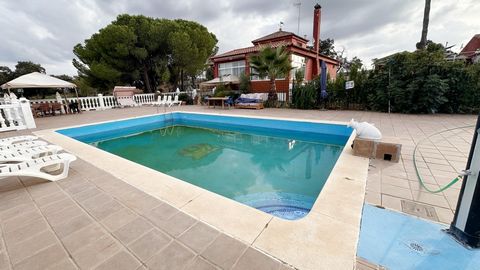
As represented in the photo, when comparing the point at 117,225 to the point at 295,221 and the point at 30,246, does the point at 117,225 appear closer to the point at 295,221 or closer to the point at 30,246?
the point at 30,246

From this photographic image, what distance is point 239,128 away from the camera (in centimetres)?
796

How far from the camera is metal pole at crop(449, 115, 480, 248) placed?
135 cm

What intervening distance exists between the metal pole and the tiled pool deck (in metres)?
0.36

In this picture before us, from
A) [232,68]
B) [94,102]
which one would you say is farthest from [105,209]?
[232,68]

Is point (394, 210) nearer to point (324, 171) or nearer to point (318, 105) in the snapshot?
point (324, 171)

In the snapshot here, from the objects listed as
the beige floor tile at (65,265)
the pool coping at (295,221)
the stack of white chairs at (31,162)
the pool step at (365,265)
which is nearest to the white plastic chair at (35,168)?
the stack of white chairs at (31,162)

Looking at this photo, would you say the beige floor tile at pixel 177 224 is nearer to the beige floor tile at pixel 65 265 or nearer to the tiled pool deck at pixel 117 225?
the tiled pool deck at pixel 117 225

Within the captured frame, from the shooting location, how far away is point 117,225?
1.71 metres

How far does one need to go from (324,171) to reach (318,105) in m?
6.62

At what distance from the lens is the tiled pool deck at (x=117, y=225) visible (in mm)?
1347

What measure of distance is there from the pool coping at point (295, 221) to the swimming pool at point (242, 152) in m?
0.76

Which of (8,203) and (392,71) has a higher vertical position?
(392,71)

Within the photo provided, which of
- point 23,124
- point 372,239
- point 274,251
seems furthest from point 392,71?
point 23,124

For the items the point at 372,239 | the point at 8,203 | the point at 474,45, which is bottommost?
the point at 372,239
